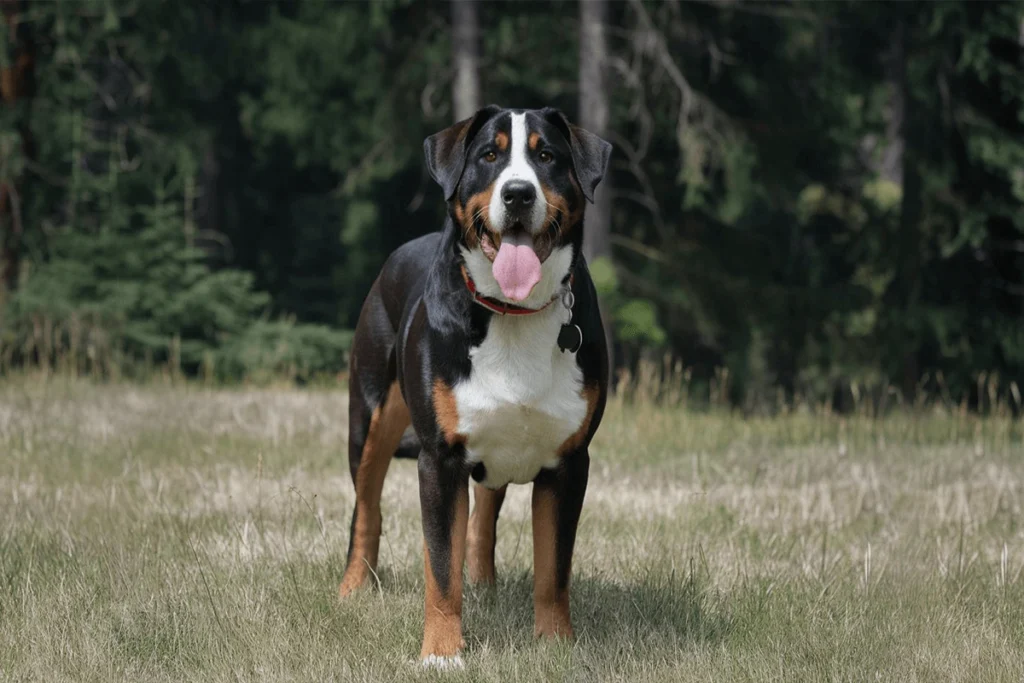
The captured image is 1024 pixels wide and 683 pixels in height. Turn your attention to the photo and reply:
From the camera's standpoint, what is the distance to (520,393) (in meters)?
4.48

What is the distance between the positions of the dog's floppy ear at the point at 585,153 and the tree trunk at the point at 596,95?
985 centimetres

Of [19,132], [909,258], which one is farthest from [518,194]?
[909,258]

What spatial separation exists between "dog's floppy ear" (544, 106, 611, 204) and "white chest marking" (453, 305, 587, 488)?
0.47 meters

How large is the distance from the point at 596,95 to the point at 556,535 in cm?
1069

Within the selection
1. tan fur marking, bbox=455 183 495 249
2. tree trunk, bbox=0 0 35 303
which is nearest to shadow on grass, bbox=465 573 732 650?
tan fur marking, bbox=455 183 495 249

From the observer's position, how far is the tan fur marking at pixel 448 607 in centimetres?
455

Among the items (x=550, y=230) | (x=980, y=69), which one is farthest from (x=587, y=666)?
(x=980, y=69)

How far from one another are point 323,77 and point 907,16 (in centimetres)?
885

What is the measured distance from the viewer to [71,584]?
5.16 m

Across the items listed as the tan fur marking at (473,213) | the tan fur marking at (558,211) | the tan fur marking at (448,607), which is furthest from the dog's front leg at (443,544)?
the tan fur marking at (558,211)

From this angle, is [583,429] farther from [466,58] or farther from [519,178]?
[466,58]

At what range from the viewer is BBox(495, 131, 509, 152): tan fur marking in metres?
4.44

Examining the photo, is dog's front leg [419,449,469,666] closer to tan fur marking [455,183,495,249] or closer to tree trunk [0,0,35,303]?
tan fur marking [455,183,495,249]

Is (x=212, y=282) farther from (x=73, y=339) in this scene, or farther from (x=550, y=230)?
(x=550, y=230)
